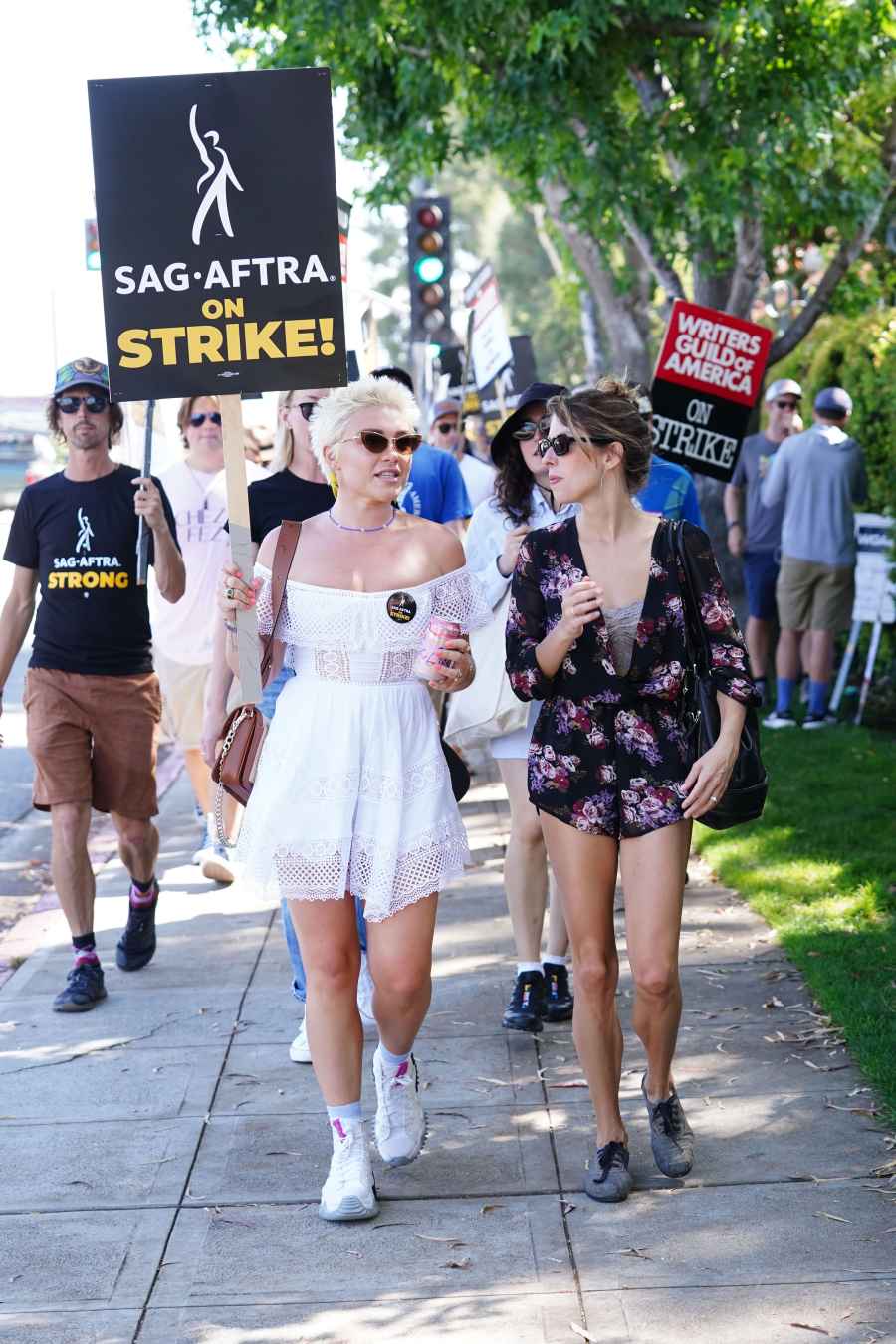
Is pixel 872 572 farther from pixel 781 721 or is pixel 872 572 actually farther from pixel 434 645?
pixel 434 645

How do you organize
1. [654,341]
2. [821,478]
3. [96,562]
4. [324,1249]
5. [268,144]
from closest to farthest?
[324,1249] < [268,144] < [96,562] < [821,478] < [654,341]

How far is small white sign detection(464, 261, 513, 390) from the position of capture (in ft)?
36.9

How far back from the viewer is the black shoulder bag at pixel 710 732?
179 inches

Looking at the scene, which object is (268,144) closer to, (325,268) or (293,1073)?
(325,268)

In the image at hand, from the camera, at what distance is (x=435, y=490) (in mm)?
7430

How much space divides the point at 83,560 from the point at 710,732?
3015mm

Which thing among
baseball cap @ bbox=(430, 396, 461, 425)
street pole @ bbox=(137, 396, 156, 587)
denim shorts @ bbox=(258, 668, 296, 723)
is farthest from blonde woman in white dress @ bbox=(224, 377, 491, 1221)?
baseball cap @ bbox=(430, 396, 461, 425)

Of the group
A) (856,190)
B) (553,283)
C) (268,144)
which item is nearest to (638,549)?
(268,144)

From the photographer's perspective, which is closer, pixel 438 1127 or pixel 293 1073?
pixel 438 1127

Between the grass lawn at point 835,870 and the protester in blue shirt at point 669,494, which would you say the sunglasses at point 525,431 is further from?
the grass lawn at point 835,870

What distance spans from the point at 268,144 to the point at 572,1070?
2966mm

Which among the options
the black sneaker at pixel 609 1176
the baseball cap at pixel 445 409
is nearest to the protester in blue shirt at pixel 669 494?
the black sneaker at pixel 609 1176

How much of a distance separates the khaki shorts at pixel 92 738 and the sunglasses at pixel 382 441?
2430mm

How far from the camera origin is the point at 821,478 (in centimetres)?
1204
